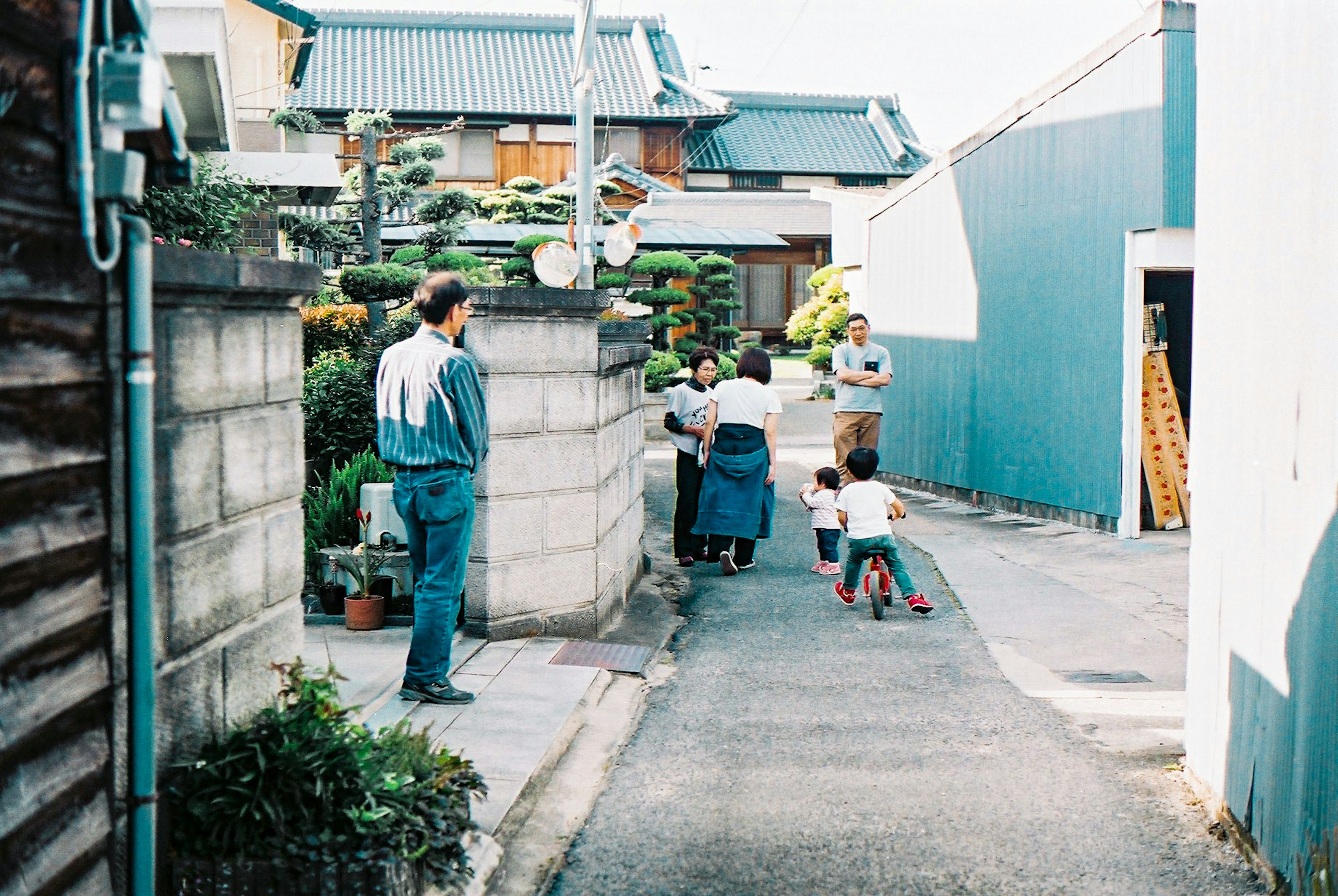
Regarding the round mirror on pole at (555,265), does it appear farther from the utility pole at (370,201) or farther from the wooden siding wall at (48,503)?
the wooden siding wall at (48,503)

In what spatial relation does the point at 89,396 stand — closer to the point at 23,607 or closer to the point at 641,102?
the point at 23,607

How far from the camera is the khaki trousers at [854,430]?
11.5 meters

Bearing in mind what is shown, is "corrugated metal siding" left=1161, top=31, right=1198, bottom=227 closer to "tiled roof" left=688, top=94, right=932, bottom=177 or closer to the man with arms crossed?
the man with arms crossed

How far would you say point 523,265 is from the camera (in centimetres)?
1878

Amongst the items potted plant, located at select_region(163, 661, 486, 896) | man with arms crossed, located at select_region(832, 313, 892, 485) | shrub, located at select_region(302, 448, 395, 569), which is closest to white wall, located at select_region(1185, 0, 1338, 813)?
potted plant, located at select_region(163, 661, 486, 896)

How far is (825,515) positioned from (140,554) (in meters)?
7.12

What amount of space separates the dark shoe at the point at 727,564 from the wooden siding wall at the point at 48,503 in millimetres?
6893

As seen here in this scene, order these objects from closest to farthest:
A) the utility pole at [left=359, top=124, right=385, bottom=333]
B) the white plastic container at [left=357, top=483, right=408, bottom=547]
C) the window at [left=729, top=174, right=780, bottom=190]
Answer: the white plastic container at [left=357, top=483, right=408, bottom=547], the utility pole at [left=359, top=124, right=385, bottom=333], the window at [left=729, top=174, right=780, bottom=190]

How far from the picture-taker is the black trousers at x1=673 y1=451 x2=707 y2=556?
10.0 metres

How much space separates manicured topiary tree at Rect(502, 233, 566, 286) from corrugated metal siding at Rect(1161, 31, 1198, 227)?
32.0 feet

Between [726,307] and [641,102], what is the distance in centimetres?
1410

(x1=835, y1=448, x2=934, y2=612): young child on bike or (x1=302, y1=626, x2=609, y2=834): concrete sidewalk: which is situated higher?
(x1=835, y1=448, x2=934, y2=612): young child on bike

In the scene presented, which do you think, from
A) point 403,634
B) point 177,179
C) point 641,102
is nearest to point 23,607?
point 177,179

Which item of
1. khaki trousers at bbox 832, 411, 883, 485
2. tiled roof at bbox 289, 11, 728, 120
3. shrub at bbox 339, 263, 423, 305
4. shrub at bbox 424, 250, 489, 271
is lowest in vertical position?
khaki trousers at bbox 832, 411, 883, 485
